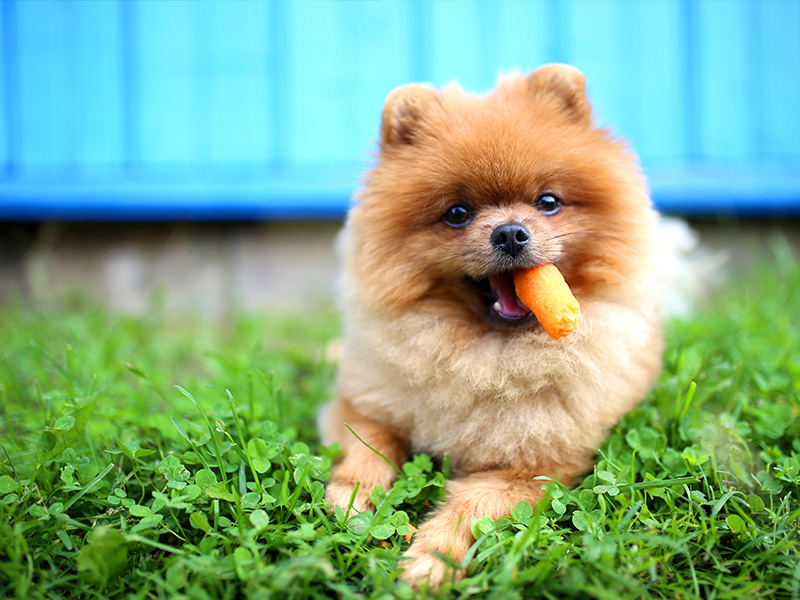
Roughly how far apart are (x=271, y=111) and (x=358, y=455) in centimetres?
318

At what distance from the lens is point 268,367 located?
9.62 ft

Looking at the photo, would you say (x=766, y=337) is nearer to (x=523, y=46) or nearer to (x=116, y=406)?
(x=523, y=46)

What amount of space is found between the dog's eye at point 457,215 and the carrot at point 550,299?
253mm

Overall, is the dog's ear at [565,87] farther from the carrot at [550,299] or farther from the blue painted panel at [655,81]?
the blue painted panel at [655,81]

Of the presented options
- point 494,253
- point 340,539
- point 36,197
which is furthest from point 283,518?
point 36,197

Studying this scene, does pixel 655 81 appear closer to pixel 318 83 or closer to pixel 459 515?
pixel 318 83

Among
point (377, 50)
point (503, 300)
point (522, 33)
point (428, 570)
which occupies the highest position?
point (522, 33)

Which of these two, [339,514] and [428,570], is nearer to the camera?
[428,570]

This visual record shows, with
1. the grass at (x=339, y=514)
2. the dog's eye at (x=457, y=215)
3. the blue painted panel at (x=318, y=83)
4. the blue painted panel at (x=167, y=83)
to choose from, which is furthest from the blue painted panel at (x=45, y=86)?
the dog's eye at (x=457, y=215)

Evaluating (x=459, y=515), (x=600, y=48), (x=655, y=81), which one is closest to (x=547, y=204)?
(x=459, y=515)

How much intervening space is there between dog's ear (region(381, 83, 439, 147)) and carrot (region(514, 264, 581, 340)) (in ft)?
2.09

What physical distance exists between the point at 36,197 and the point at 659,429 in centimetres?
405

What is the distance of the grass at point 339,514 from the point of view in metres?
1.39

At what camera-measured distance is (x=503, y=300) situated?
1.90m
